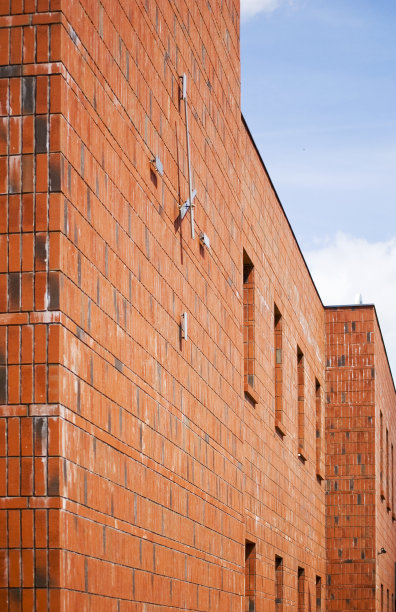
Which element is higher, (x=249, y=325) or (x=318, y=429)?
(x=249, y=325)

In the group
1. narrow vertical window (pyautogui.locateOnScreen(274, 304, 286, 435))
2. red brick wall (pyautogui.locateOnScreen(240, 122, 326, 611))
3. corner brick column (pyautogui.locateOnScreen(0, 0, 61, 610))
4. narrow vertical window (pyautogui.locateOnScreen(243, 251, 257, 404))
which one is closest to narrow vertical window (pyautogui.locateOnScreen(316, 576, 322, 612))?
red brick wall (pyautogui.locateOnScreen(240, 122, 326, 611))

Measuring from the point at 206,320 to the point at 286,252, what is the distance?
8.41 m

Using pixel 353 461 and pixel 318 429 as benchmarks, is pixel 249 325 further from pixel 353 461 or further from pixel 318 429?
pixel 353 461

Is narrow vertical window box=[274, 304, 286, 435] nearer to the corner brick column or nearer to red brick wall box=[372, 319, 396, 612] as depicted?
red brick wall box=[372, 319, 396, 612]

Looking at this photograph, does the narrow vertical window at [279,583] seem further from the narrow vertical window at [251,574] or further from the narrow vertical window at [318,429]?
the narrow vertical window at [318,429]

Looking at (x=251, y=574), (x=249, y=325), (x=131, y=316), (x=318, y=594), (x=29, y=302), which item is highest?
(x=249, y=325)

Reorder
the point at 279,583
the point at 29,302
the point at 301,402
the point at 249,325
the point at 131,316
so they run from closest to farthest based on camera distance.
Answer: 1. the point at 29,302
2. the point at 131,316
3. the point at 249,325
4. the point at 279,583
5. the point at 301,402

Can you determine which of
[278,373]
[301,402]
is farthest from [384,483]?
[278,373]

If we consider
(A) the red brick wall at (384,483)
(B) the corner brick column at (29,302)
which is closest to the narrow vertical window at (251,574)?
(B) the corner brick column at (29,302)

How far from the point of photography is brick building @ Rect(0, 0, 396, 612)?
786cm

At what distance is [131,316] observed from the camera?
9656 millimetres

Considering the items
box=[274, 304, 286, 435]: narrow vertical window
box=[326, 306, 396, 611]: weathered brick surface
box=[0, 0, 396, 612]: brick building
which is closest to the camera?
box=[0, 0, 396, 612]: brick building

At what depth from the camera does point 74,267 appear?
8242mm

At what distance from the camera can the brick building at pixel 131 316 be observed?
25.8 feet
